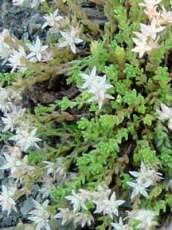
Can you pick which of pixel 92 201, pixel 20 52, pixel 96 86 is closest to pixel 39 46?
pixel 20 52

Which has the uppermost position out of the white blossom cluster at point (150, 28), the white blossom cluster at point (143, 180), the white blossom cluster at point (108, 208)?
the white blossom cluster at point (150, 28)

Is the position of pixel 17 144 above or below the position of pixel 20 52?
below

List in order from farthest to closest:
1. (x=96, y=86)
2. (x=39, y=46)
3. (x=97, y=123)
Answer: (x=39, y=46) → (x=97, y=123) → (x=96, y=86)

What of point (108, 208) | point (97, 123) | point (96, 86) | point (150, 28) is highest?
point (150, 28)

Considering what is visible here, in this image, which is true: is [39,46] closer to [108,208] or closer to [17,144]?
[17,144]

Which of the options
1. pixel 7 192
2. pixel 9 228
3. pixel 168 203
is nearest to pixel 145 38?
pixel 168 203

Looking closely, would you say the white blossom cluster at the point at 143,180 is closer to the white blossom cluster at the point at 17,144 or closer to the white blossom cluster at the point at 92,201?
the white blossom cluster at the point at 92,201

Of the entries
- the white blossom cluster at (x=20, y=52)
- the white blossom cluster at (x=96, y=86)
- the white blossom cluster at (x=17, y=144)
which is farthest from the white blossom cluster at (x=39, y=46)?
the white blossom cluster at (x=96, y=86)

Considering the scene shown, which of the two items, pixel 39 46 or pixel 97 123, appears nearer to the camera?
pixel 97 123
